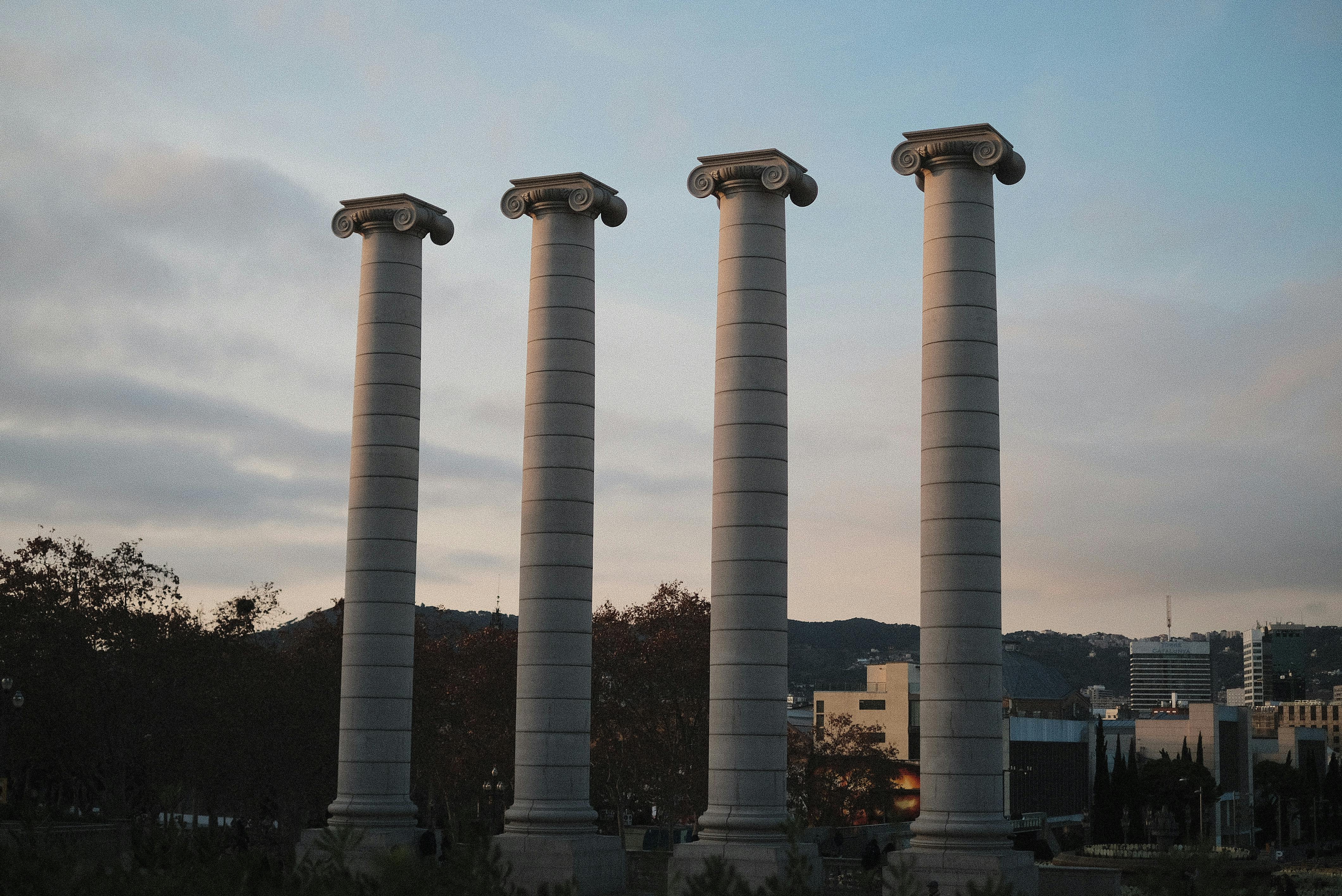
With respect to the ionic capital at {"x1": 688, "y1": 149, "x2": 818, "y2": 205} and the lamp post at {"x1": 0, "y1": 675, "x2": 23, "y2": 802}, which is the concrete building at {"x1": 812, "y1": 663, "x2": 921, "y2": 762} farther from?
the ionic capital at {"x1": 688, "y1": 149, "x2": 818, "y2": 205}

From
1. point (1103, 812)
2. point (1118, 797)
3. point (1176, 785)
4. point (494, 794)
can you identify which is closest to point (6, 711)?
point (494, 794)

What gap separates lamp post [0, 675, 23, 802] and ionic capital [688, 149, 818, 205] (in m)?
32.7

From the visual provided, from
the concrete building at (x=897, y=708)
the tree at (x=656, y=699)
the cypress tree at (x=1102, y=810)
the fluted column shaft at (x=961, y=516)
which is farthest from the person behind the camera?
the concrete building at (x=897, y=708)

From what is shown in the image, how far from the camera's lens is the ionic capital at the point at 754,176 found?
47.4 meters

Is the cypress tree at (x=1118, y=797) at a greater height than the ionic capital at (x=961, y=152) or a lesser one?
lesser

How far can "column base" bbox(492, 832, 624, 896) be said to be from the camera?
4769 centimetres

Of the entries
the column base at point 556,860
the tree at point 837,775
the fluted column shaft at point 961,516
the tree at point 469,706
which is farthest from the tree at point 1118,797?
the fluted column shaft at point 961,516

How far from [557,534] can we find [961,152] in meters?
17.8

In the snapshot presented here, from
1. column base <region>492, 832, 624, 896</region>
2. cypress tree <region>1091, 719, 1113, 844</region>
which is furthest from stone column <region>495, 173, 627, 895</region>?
cypress tree <region>1091, 719, 1113, 844</region>

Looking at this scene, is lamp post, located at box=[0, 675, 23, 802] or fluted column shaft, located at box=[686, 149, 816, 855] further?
lamp post, located at box=[0, 675, 23, 802]

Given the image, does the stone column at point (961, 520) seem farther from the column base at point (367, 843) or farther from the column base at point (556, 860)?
the column base at point (367, 843)

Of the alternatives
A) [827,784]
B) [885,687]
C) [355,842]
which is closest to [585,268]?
[355,842]

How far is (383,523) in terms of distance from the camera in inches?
2067

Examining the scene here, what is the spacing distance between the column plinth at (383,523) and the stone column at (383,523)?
0.12 ft
